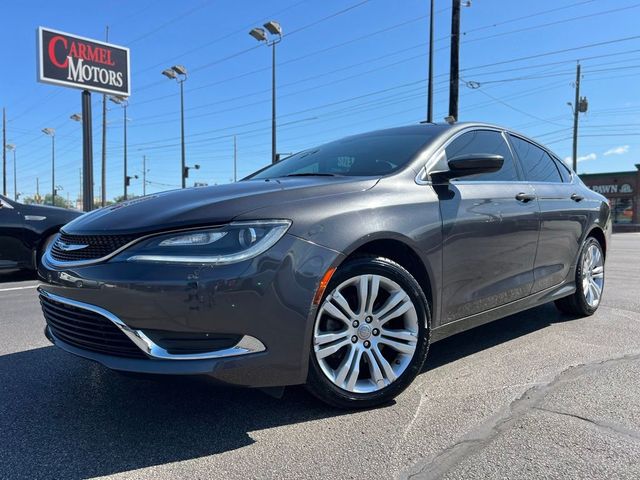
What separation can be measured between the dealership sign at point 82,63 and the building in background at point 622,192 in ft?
110

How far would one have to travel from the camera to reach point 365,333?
8.77 feet

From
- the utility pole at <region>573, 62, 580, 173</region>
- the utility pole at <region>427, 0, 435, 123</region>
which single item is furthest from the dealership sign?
the utility pole at <region>573, 62, 580, 173</region>

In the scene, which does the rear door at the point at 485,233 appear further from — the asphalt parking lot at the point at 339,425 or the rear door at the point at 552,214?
the asphalt parking lot at the point at 339,425

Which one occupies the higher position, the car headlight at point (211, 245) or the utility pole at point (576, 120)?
the utility pole at point (576, 120)

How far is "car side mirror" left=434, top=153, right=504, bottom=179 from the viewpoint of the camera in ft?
9.96

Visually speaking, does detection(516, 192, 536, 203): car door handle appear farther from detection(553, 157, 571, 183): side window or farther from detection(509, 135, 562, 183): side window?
detection(553, 157, 571, 183): side window

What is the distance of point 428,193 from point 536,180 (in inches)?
62.2

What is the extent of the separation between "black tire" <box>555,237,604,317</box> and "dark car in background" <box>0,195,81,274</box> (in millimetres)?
6858

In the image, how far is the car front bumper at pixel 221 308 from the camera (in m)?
2.20

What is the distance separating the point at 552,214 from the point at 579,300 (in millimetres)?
1096

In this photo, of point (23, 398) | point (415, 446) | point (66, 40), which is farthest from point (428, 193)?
point (66, 40)

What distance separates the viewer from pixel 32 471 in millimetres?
2127

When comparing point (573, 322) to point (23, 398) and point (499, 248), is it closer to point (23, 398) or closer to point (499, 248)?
point (499, 248)

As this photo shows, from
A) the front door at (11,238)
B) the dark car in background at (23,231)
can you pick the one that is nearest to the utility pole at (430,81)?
the dark car in background at (23,231)
